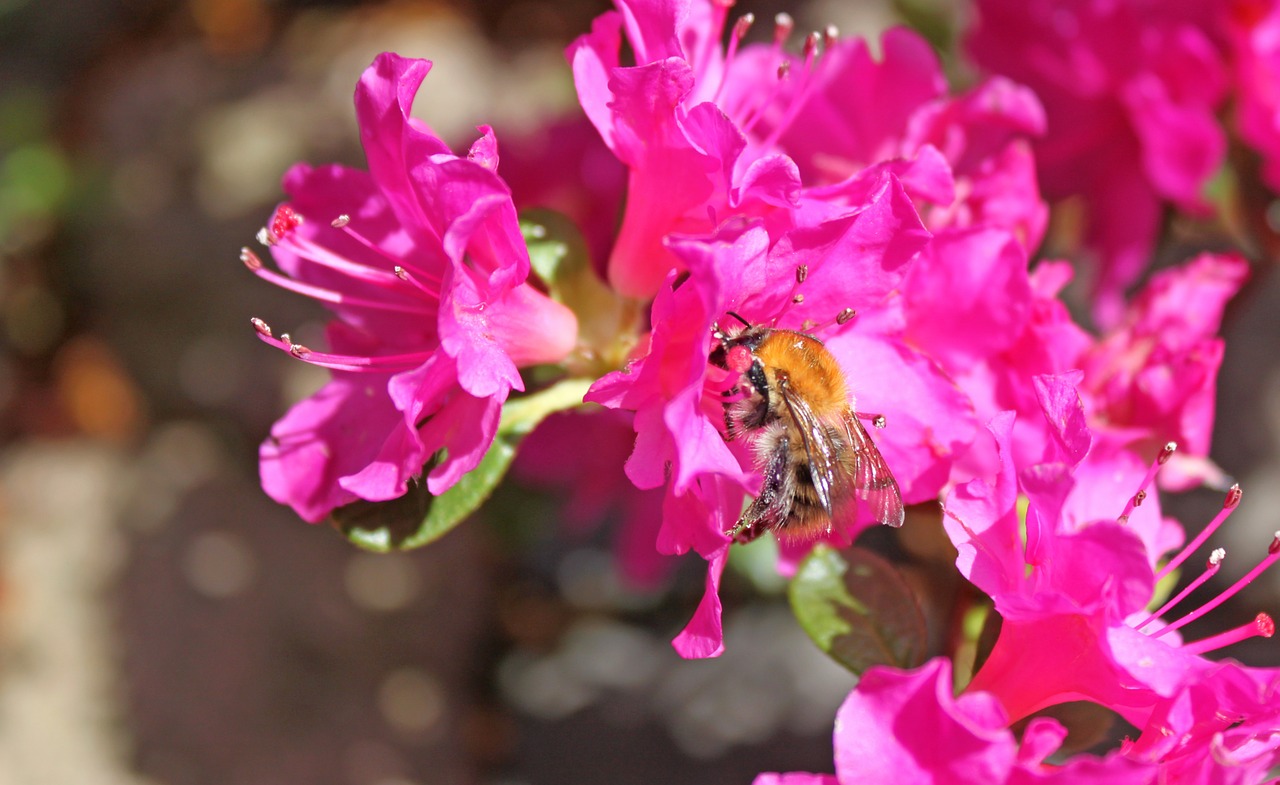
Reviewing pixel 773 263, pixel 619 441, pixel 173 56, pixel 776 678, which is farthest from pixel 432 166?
pixel 173 56

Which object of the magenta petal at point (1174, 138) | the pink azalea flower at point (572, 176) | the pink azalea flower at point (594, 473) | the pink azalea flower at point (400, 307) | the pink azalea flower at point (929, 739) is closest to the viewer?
the pink azalea flower at point (929, 739)

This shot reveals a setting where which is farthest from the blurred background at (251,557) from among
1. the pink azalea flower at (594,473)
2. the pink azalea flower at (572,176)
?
the pink azalea flower at (572,176)

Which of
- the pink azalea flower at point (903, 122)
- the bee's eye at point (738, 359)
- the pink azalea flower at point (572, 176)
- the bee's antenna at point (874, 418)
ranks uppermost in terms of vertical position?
the pink azalea flower at point (903, 122)

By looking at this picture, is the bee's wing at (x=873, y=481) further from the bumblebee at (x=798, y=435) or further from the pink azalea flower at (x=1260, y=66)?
the pink azalea flower at (x=1260, y=66)

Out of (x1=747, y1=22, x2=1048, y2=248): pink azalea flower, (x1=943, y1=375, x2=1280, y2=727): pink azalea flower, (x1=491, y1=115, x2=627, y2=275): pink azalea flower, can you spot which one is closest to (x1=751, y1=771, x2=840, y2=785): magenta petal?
(x1=943, y1=375, x2=1280, y2=727): pink azalea flower

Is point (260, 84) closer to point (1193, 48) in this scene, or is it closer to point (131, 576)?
point (131, 576)

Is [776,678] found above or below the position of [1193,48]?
below

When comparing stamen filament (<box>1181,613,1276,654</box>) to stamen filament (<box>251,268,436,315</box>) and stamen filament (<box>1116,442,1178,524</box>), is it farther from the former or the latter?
stamen filament (<box>251,268,436,315</box>)

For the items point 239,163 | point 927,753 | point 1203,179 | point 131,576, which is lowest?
point 131,576
